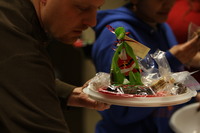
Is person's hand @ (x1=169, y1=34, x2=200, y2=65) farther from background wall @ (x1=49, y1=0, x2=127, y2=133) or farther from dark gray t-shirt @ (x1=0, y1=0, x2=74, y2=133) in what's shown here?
dark gray t-shirt @ (x1=0, y1=0, x2=74, y2=133)

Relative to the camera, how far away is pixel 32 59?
497 mm

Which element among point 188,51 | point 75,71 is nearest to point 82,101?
point 75,71

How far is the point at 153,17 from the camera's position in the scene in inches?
33.8

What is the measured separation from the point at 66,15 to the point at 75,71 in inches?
5.5

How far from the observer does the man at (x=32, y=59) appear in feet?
1.54

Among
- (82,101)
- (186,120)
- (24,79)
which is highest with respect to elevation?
(24,79)

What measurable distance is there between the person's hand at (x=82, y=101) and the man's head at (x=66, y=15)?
0.12m

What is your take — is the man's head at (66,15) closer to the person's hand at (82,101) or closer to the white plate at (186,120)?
the person's hand at (82,101)

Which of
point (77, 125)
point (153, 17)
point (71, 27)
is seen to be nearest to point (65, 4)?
point (71, 27)

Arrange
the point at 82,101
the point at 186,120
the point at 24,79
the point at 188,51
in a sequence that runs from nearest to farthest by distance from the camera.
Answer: the point at 24,79
the point at 82,101
the point at 188,51
the point at 186,120

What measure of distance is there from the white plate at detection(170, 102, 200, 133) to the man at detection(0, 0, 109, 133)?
34 centimetres

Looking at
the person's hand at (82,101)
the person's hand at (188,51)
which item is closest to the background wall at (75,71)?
the person's hand at (82,101)

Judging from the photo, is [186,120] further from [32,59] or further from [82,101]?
[32,59]

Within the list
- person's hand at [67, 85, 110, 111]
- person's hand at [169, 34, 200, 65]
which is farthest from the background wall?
person's hand at [169, 34, 200, 65]
